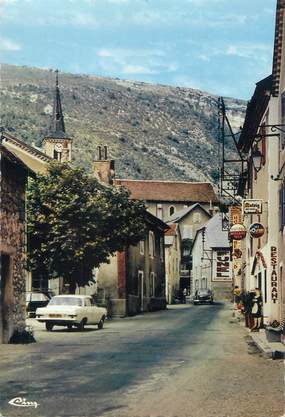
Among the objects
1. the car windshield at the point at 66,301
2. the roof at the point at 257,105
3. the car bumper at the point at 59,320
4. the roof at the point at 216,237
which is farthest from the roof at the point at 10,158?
the roof at the point at 216,237

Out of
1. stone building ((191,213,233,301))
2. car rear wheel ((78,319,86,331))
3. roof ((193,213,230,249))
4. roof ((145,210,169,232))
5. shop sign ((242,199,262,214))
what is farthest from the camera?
roof ((193,213,230,249))

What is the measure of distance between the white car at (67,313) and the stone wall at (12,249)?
584cm

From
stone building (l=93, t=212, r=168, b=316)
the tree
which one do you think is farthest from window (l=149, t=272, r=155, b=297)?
the tree

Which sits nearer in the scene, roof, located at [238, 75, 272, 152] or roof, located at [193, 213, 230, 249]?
roof, located at [238, 75, 272, 152]

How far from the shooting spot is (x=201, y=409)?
10.4 m

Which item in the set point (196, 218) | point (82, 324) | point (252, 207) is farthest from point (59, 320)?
point (196, 218)

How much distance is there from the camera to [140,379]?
1343 centimetres

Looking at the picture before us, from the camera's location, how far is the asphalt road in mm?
10258

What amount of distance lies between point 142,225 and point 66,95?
11481 centimetres

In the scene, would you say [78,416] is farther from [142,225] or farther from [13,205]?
[142,225]

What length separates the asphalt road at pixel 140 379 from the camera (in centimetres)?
1026

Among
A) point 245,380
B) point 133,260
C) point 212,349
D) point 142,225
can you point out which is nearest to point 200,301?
point 133,260

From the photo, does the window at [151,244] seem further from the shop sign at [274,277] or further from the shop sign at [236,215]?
the shop sign at [274,277]

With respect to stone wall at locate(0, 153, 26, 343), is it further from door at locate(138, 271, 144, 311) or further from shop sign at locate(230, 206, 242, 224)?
door at locate(138, 271, 144, 311)
